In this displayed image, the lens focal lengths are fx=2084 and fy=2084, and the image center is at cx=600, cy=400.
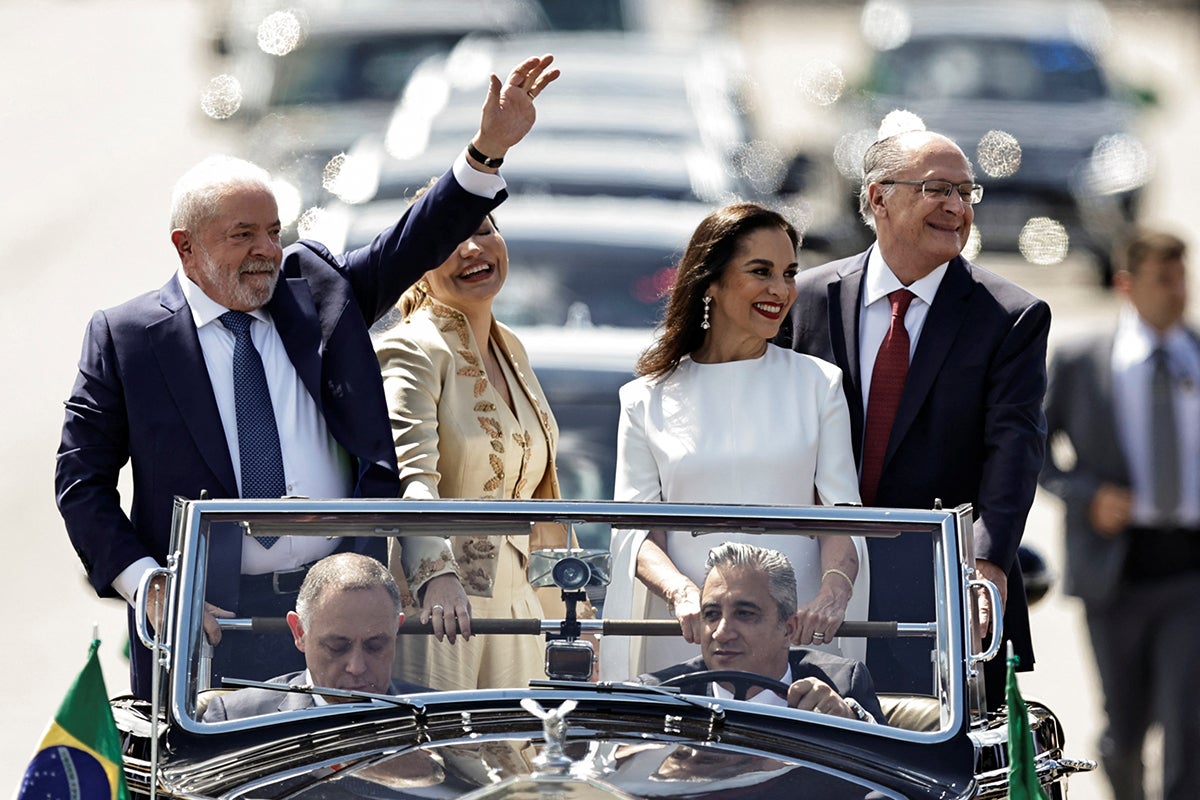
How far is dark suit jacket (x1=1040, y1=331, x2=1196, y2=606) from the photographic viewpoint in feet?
23.2

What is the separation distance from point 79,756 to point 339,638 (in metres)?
0.53

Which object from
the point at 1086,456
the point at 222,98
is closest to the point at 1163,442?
the point at 1086,456

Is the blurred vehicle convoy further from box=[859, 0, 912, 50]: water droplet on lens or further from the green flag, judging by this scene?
the green flag

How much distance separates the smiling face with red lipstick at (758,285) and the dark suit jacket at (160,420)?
0.84 metres

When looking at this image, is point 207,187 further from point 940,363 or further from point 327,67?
point 327,67

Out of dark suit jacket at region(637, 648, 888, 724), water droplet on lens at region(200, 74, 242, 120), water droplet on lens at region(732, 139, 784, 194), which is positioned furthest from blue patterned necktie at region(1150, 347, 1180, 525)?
water droplet on lens at region(200, 74, 242, 120)

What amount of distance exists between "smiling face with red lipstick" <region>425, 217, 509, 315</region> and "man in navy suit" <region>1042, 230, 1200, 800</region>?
274 cm

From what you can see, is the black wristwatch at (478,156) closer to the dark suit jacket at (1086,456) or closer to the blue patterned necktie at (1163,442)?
the dark suit jacket at (1086,456)

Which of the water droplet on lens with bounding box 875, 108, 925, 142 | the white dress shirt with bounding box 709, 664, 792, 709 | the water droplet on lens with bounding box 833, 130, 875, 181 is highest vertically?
the water droplet on lens with bounding box 833, 130, 875, 181

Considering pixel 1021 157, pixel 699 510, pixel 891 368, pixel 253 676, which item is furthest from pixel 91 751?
pixel 1021 157

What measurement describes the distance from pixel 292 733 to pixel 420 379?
51.8 inches

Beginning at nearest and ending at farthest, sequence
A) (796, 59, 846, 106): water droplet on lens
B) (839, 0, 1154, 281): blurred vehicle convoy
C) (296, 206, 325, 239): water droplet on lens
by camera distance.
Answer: (296, 206, 325, 239): water droplet on lens < (839, 0, 1154, 281): blurred vehicle convoy < (796, 59, 846, 106): water droplet on lens

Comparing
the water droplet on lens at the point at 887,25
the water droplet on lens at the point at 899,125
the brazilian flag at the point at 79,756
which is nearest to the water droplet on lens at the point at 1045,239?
the water droplet on lens at the point at 887,25

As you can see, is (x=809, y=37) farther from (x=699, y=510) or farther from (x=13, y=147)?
(x=699, y=510)
